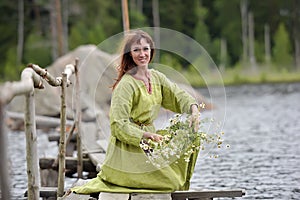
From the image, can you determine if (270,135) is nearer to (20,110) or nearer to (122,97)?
(20,110)

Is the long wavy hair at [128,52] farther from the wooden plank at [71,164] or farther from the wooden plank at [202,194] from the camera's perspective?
the wooden plank at [71,164]

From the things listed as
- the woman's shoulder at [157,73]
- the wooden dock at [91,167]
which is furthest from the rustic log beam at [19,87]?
the wooden dock at [91,167]

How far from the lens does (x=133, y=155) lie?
6.02 meters

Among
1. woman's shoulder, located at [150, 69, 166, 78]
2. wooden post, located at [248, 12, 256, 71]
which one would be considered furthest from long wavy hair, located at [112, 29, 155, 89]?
wooden post, located at [248, 12, 256, 71]

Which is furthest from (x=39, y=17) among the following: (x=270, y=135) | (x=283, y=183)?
(x=283, y=183)

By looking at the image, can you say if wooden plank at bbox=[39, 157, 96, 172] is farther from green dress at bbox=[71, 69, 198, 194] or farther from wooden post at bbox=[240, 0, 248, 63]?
wooden post at bbox=[240, 0, 248, 63]

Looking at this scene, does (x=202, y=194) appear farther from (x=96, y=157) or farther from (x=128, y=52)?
(x=96, y=157)

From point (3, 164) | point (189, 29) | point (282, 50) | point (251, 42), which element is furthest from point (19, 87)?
point (189, 29)

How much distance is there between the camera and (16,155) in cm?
1397

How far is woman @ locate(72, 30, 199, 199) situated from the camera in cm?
594

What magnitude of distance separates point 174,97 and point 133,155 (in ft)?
2.07

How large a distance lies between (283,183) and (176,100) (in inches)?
146

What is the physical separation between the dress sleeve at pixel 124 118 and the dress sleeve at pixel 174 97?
15.2 inches

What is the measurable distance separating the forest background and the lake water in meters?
16.7
